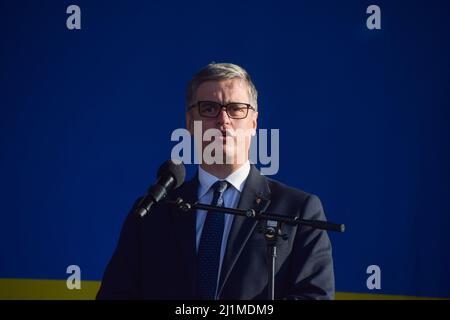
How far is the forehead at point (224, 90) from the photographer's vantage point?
2.29 metres

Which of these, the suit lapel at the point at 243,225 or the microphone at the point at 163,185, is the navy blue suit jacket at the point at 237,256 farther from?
the microphone at the point at 163,185

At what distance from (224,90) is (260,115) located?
1578 mm

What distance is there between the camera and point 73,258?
4055 millimetres

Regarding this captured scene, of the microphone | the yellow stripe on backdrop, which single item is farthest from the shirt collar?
the yellow stripe on backdrop

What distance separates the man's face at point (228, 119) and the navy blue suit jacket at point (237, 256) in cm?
16

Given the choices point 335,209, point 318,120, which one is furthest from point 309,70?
point 335,209

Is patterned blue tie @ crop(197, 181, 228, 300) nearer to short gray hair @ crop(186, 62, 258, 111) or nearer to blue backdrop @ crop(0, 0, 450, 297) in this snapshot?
short gray hair @ crop(186, 62, 258, 111)

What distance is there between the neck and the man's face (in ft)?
0.12

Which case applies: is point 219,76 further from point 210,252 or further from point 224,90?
point 210,252

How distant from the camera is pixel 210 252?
219cm

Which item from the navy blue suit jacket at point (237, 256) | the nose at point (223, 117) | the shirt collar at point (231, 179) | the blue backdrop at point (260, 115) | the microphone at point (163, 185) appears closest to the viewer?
the microphone at point (163, 185)
